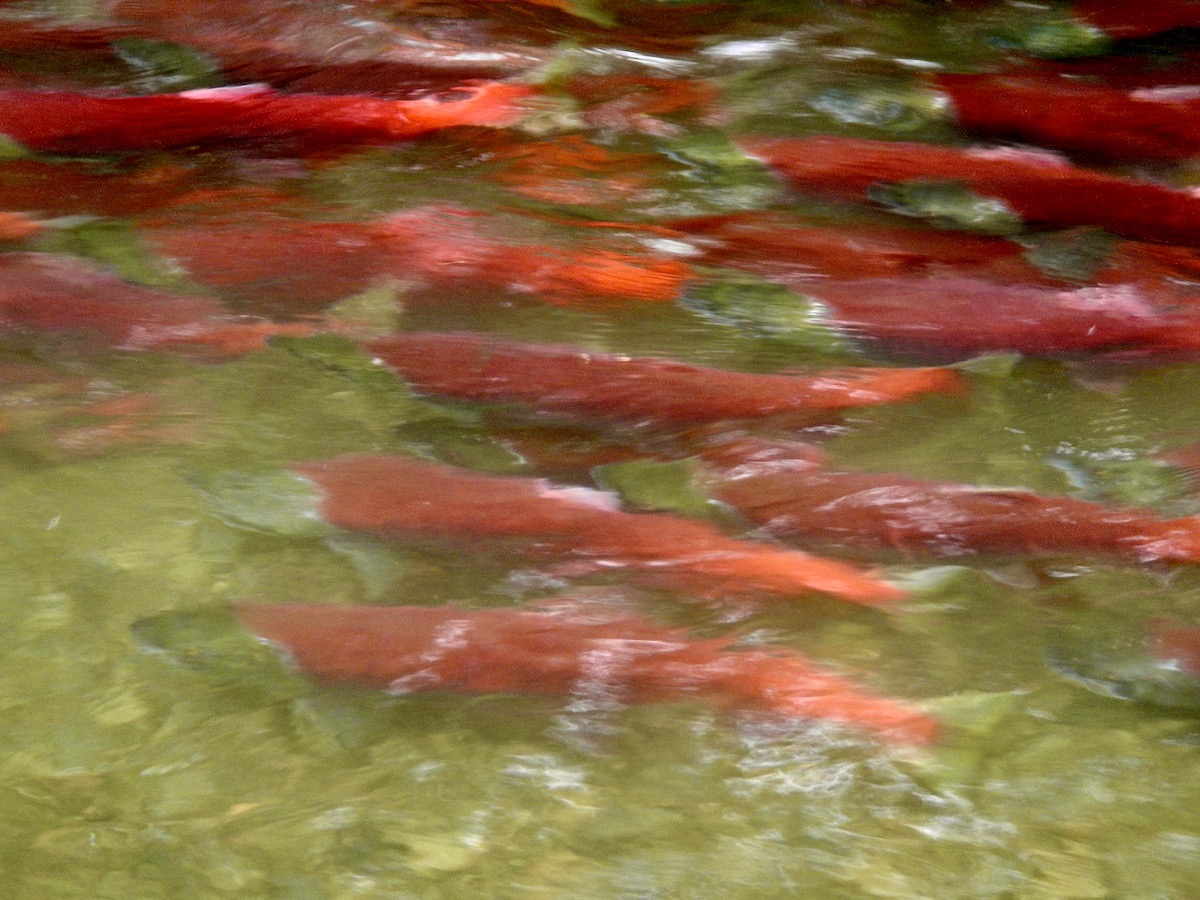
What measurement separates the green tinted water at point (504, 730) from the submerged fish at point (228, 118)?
1.13 m

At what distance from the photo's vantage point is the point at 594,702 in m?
1.68

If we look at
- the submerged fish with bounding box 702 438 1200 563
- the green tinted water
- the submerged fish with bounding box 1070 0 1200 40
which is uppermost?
the submerged fish with bounding box 1070 0 1200 40

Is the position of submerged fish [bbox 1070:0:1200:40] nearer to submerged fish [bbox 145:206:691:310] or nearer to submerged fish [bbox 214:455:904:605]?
submerged fish [bbox 145:206:691:310]

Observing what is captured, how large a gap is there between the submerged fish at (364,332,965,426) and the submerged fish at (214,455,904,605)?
0.91 ft

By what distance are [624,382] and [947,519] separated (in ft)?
2.07

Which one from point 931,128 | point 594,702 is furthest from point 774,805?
point 931,128

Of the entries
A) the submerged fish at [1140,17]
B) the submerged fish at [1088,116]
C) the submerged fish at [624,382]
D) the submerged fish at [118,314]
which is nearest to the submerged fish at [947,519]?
the submerged fish at [624,382]

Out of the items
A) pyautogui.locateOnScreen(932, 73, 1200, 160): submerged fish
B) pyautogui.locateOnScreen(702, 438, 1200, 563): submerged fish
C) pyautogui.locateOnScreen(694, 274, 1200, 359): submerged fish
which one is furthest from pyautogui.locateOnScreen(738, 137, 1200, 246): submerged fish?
pyautogui.locateOnScreen(702, 438, 1200, 563): submerged fish

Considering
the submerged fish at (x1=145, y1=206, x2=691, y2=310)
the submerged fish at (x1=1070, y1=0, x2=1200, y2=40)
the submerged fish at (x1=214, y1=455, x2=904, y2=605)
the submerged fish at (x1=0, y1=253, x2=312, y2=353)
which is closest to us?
the submerged fish at (x1=214, y1=455, x2=904, y2=605)

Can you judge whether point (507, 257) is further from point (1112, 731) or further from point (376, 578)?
point (1112, 731)

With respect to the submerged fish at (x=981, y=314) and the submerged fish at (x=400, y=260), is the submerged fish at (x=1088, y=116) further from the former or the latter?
the submerged fish at (x=400, y=260)

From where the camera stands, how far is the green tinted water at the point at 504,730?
1.48 m

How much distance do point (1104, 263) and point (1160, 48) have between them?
120 centimetres

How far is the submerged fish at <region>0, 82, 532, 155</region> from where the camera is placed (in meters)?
3.21
